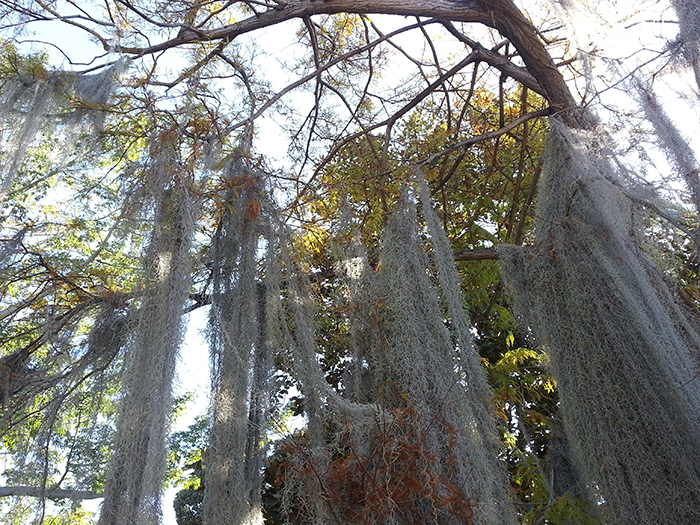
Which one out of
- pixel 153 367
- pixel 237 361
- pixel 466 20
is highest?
pixel 466 20

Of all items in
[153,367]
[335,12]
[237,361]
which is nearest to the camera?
[153,367]

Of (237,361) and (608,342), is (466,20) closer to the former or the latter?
(608,342)

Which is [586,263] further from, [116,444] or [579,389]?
[116,444]

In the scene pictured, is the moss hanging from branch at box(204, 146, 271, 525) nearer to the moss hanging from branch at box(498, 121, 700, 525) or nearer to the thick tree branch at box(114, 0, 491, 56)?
the thick tree branch at box(114, 0, 491, 56)

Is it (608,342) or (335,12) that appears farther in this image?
(335,12)

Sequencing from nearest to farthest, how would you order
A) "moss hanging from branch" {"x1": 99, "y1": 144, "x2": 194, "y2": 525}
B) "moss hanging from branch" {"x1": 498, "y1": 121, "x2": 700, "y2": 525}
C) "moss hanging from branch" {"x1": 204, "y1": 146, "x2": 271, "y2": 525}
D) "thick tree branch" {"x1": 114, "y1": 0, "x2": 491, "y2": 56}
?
1. "moss hanging from branch" {"x1": 99, "y1": 144, "x2": 194, "y2": 525}
2. "moss hanging from branch" {"x1": 204, "y1": 146, "x2": 271, "y2": 525}
3. "moss hanging from branch" {"x1": 498, "y1": 121, "x2": 700, "y2": 525}
4. "thick tree branch" {"x1": 114, "y1": 0, "x2": 491, "y2": 56}

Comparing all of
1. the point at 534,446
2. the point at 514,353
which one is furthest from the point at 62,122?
the point at 534,446

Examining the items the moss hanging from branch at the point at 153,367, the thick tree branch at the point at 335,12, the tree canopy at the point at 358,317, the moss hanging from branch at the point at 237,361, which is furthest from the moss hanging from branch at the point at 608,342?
the moss hanging from branch at the point at 153,367

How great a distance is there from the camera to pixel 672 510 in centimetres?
200

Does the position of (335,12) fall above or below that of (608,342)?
above

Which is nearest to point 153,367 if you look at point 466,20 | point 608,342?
point 608,342

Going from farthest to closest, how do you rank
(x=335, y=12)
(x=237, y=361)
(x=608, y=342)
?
(x=335, y=12) → (x=608, y=342) → (x=237, y=361)

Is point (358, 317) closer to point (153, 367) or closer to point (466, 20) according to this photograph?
point (153, 367)

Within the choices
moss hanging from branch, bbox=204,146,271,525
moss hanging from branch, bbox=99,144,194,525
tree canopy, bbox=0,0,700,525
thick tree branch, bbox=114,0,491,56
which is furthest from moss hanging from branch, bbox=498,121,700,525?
moss hanging from branch, bbox=99,144,194,525
